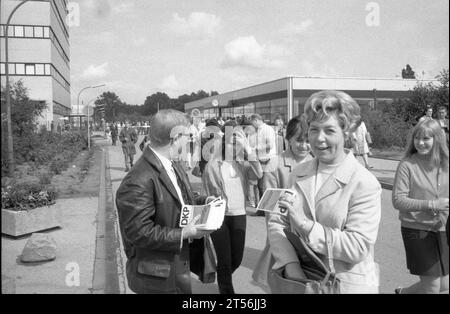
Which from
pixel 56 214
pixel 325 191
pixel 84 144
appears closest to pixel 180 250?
pixel 325 191

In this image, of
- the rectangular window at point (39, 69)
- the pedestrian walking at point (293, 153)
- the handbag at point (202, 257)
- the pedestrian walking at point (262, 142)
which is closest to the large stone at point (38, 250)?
the pedestrian walking at point (293, 153)

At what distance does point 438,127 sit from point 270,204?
5.61 feet

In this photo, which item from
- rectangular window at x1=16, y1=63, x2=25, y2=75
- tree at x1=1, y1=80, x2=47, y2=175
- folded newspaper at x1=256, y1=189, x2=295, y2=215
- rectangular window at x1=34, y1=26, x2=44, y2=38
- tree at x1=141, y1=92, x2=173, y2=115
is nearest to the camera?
folded newspaper at x1=256, y1=189, x2=295, y2=215

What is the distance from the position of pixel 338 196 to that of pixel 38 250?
4.54 metres

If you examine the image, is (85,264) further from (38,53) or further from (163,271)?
(38,53)

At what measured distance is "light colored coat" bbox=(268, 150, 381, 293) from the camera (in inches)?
81.3

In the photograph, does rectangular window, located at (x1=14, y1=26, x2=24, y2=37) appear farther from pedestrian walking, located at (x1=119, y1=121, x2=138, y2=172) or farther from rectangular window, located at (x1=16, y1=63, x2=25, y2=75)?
pedestrian walking, located at (x1=119, y1=121, x2=138, y2=172)

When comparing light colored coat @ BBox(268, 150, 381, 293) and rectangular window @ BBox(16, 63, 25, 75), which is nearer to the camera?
light colored coat @ BBox(268, 150, 381, 293)

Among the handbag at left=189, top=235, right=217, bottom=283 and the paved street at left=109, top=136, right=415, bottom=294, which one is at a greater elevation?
the handbag at left=189, top=235, right=217, bottom=283

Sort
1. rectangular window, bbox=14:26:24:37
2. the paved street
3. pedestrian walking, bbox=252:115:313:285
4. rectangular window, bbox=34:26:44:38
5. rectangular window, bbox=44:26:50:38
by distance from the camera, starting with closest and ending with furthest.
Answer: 1. the paved street
2. pedestrian walking, bbox=252:115:313:285
3. rectangular window, bbox=14:26:24:37
4. rectangular window, bbox=34:26:44:38
5. rectangular window, bbox=44:26:50:38

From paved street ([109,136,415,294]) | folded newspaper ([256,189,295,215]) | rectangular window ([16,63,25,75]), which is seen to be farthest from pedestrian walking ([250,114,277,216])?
rectangular window ([16,63,25,75])

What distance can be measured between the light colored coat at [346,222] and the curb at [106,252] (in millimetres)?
3125

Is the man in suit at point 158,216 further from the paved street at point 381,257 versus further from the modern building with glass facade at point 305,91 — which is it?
the modern building with glass facade at point 305,91

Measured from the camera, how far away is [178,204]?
2.65 m
